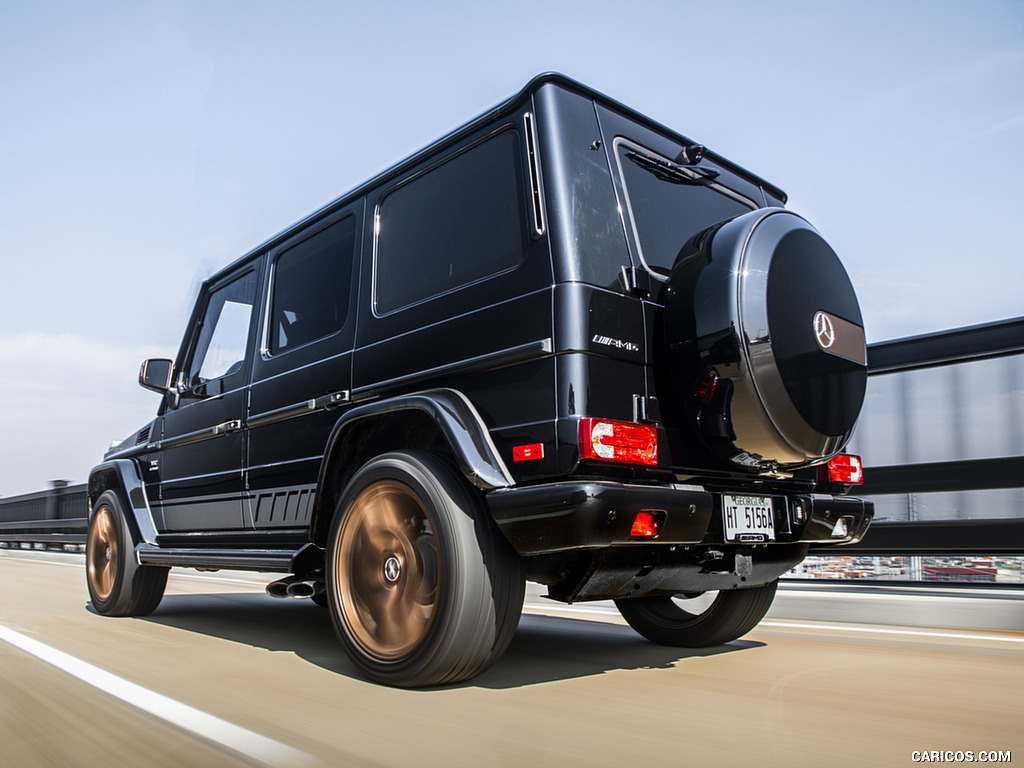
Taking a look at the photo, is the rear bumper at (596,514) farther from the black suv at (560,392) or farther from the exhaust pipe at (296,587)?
the exhaust pipe at (296,587)

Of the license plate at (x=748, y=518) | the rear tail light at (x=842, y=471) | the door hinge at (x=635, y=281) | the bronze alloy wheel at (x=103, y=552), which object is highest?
the door hinge at (x=635, y=281)

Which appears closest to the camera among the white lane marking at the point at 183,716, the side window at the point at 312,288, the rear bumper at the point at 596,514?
the white lane marking at the point at 183,716

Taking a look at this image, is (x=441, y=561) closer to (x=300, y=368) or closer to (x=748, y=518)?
(x=748, y=518)

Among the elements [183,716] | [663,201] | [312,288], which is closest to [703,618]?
[663,201]

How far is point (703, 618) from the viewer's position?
4.21m

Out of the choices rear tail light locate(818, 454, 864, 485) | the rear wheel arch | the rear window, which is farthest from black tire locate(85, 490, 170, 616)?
rear tail light locate(818, 454, 864, 485)

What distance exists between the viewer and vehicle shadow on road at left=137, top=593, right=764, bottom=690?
11.7ft

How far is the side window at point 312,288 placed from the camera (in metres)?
4.18

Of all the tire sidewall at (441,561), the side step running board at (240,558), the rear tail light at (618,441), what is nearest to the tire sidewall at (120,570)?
the side step running board at (240,558)

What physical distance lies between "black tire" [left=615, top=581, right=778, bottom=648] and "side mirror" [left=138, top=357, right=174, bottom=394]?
3.41m

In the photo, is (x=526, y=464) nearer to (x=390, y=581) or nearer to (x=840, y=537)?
(x=390, y=581)

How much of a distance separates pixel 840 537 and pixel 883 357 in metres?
2.05

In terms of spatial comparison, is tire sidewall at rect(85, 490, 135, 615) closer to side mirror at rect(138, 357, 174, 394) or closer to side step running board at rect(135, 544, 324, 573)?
side step running board at rect(135, 544, 324, 573)

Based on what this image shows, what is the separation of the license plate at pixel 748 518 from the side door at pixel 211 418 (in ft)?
9.22
